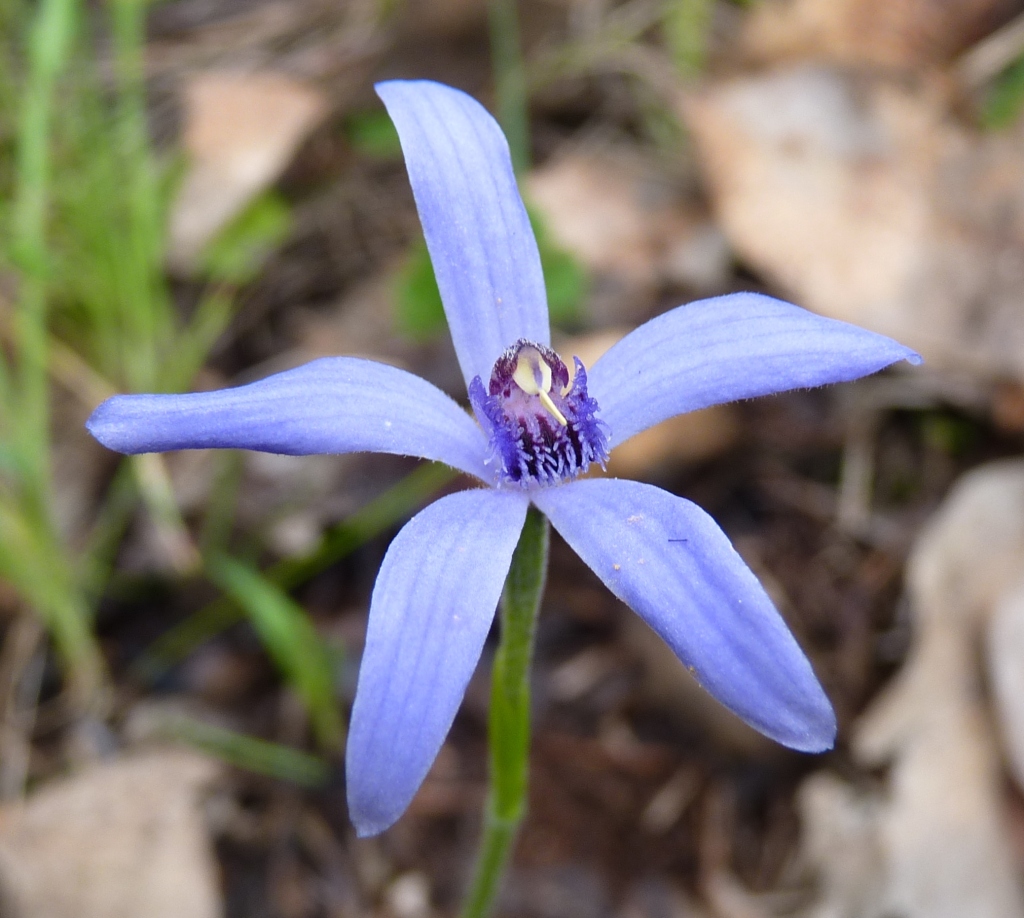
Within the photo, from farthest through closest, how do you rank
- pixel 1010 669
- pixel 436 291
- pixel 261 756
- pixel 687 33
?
pixel 687 33
pixel 436 291
pixel 261 756
pixel 1010 669

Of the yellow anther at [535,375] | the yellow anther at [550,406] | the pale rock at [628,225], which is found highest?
the yellow anther at [535,375]

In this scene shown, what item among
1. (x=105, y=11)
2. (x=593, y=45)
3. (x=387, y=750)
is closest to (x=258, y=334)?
(x=593, y=45)

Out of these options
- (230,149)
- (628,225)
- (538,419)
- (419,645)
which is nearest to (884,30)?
(628,225)

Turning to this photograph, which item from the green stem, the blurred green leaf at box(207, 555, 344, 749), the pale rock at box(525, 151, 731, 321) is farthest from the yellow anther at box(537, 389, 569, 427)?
the green stem

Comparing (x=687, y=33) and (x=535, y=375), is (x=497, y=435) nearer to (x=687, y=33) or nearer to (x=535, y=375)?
(x=535, y=375)

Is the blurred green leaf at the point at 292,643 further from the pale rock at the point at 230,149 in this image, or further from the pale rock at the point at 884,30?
the pale rock at the point at 884,30

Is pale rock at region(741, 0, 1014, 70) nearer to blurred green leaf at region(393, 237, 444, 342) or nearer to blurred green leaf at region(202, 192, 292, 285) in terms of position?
blurred green leaf at region(393, 237, 444, 342)

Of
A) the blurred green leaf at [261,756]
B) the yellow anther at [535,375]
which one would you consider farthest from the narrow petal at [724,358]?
the blurred green leaf at [261,756]
